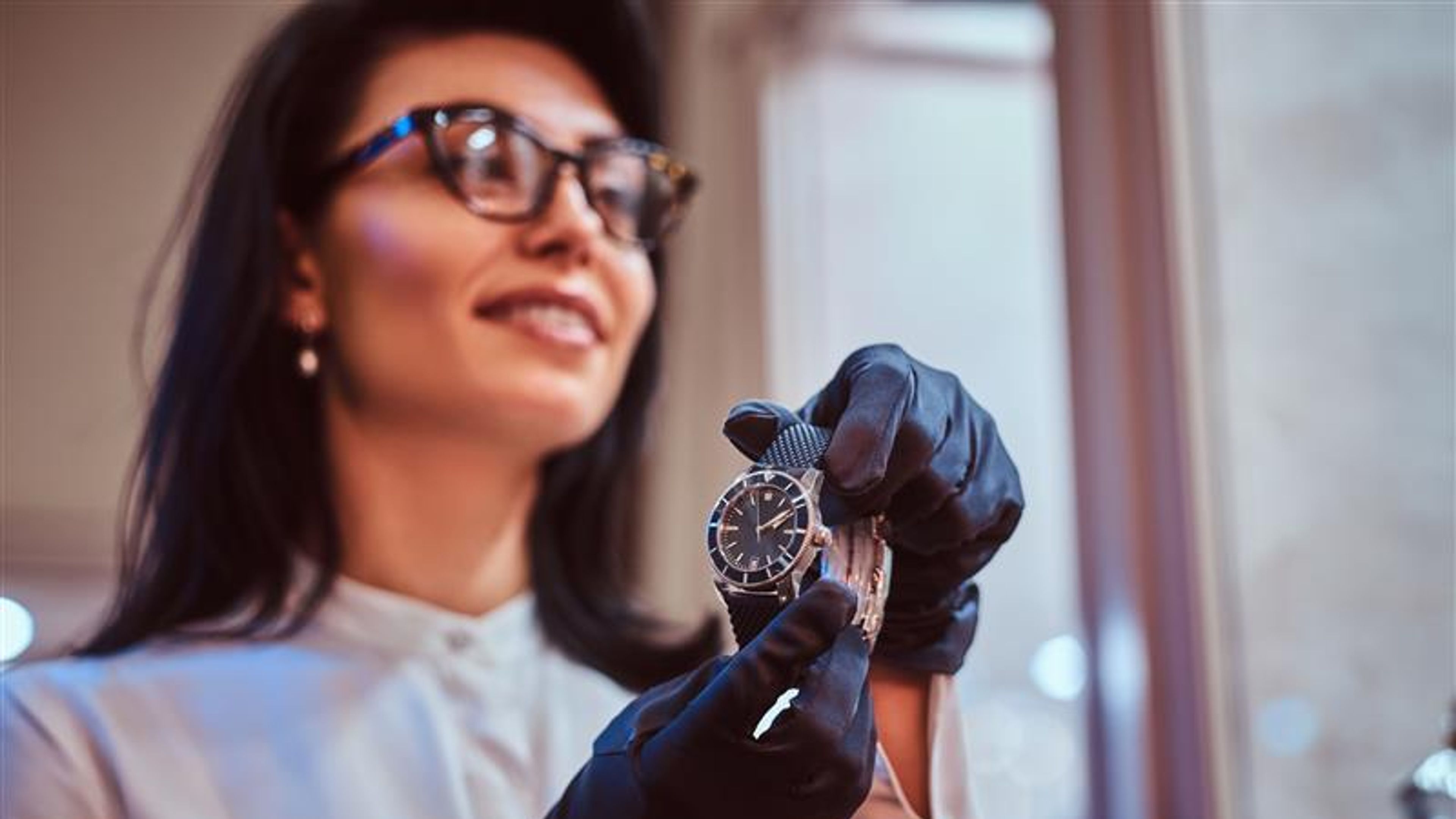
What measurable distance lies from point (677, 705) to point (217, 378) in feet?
1.07

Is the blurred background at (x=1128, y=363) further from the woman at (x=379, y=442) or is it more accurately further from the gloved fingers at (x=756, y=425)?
the gloved fingers at (x=756, y=425)

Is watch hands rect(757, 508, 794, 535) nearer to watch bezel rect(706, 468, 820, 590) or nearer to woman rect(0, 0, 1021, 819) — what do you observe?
watch bezel rect(706, 468, 820, 590)

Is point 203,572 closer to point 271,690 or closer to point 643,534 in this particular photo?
point 271,690

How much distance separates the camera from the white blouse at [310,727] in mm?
526

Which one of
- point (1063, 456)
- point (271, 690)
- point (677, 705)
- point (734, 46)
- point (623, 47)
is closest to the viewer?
point (677, 705)

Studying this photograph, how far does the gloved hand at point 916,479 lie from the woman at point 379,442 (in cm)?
14

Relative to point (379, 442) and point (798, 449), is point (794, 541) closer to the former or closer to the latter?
point (798, 449)

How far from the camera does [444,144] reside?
585mm

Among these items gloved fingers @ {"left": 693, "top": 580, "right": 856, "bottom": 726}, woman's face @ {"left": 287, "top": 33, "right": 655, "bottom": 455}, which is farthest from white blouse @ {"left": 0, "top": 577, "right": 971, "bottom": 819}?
gloved fingers @ {"left": 693, "top": 580, "right": 856, "bottom": 726}

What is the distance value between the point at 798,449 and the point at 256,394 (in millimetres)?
355

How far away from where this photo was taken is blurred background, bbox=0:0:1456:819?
1.87 feet

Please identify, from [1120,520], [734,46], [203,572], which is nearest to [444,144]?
[203,572]

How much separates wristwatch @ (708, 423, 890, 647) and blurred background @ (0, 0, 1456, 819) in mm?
130

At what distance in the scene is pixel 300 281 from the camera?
2.09 feet
